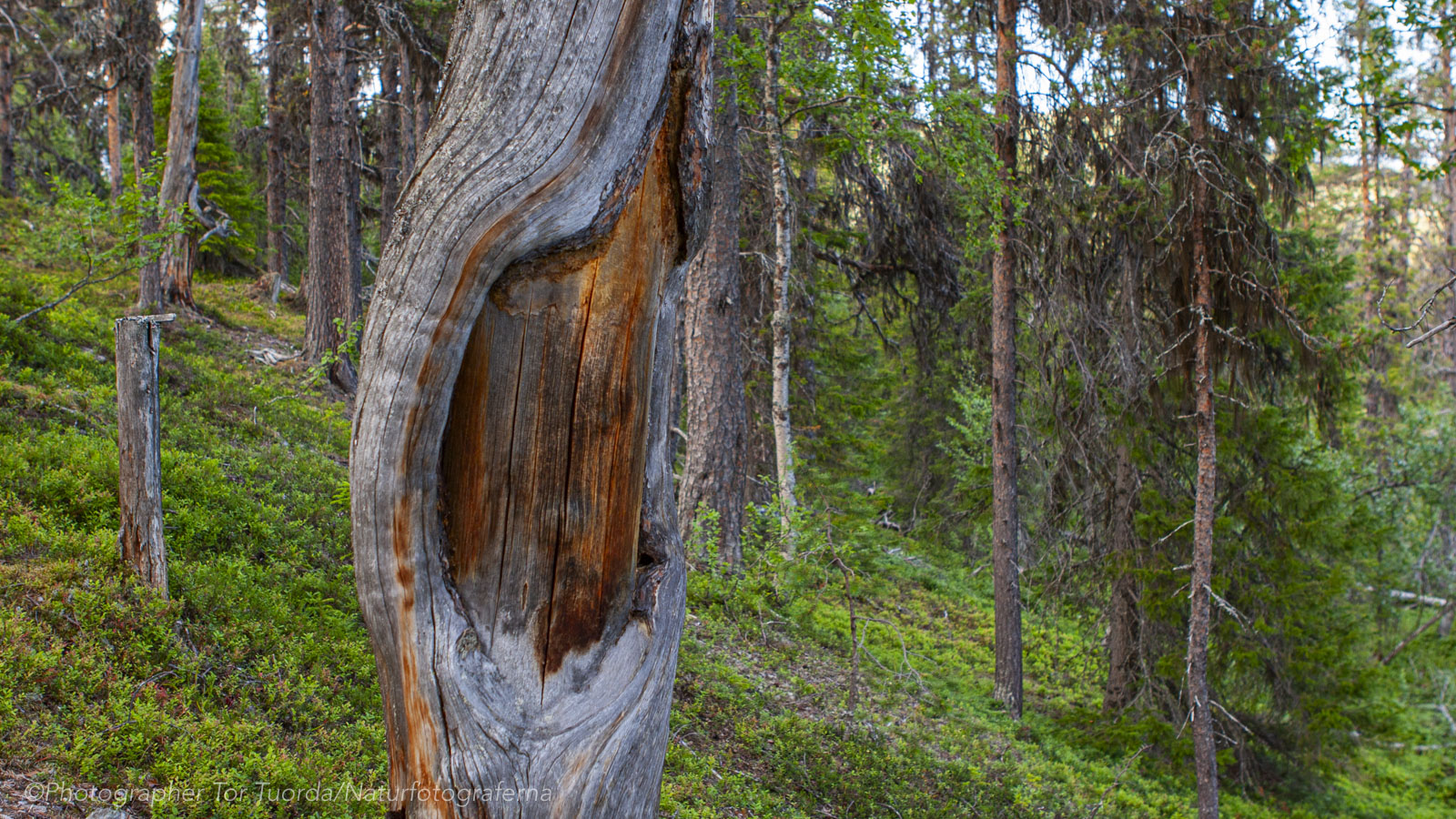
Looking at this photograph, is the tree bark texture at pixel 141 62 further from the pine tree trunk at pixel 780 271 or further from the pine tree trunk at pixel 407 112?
the pine tree trunk at pixel 780 271

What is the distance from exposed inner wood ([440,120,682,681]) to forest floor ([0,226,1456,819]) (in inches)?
90.1

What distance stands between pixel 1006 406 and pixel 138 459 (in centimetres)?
892

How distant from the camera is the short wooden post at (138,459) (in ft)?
15.7

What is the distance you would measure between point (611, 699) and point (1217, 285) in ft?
30.3

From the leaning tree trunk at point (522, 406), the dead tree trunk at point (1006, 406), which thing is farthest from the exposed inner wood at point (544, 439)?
the dead tree trunk at point (1006, 406)

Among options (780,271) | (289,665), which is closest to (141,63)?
(780,271)

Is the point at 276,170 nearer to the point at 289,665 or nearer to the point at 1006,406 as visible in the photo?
the point at 1006,406

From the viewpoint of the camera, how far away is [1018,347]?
11812mm

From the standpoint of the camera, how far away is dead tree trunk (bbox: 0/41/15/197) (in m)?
19.4

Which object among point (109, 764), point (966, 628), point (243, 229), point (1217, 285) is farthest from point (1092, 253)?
point (243, 229)

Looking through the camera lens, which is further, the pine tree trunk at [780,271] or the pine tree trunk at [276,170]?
the pine tree trunk at [276,170]

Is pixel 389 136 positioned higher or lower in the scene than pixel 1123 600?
higher

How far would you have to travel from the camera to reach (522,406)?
2117mm

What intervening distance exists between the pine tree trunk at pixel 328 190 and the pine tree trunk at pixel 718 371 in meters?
5.91
